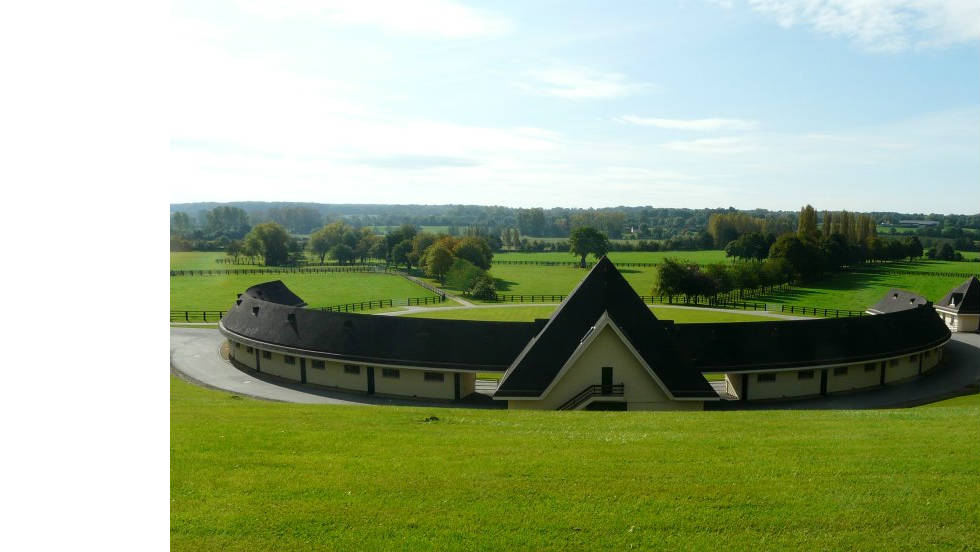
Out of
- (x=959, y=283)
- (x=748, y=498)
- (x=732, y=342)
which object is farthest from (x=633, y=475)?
(x=959, y=283)

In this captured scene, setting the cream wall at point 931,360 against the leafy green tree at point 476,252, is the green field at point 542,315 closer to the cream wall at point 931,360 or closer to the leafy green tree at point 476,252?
the leafy green tree at point 476,252

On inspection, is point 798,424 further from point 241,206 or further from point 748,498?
Answer: point 241,206

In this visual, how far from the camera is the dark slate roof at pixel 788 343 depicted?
2683 cm

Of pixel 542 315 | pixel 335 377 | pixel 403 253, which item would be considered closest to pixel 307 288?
pixel 403 253

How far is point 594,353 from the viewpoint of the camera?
68.4 feet

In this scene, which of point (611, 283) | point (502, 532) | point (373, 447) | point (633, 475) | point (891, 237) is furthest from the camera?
point (891, 237)

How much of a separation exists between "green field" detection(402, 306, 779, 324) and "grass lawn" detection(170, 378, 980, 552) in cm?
3264

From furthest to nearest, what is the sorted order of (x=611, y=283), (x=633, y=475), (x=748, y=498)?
(x=611, y=283)
(x=633, y=475)
(x=748, y=498)

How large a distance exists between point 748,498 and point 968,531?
2.46 m

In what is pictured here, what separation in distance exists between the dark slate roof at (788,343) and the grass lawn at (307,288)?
3000 centimetres

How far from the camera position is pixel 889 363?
2978 centimetres

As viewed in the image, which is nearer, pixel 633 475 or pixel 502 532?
pixel 502 532

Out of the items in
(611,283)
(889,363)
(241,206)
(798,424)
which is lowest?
(889,363)

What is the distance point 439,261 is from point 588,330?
3089 centimetres
